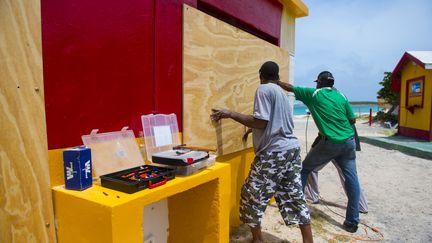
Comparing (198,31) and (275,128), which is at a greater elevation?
(198,31)

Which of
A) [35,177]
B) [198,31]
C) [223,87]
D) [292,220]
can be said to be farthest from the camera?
A: [223,87]

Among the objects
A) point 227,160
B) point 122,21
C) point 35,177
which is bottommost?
point 227,160

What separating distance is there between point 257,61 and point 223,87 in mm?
955

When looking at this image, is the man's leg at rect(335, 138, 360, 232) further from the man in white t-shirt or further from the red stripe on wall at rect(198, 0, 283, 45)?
the red stripe on wall at rect(198, 0, 283, 45)

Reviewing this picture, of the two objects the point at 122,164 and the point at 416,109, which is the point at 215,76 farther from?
the point at 416,109

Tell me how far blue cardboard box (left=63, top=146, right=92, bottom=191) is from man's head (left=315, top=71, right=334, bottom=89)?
3.18 metres

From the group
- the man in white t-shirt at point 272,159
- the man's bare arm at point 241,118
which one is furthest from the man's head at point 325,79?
the man's bare arm at point 241,118

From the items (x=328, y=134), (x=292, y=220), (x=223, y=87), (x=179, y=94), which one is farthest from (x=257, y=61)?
(x=292, y=220)

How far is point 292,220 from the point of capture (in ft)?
9.63

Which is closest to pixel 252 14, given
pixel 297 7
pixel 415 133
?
pixel 297 7

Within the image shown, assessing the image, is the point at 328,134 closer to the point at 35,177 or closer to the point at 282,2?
the point at 282,2

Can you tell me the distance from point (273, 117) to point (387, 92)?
64.9ft

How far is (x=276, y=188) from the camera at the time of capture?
296 centimetres

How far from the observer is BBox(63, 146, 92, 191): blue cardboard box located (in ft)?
5.02
